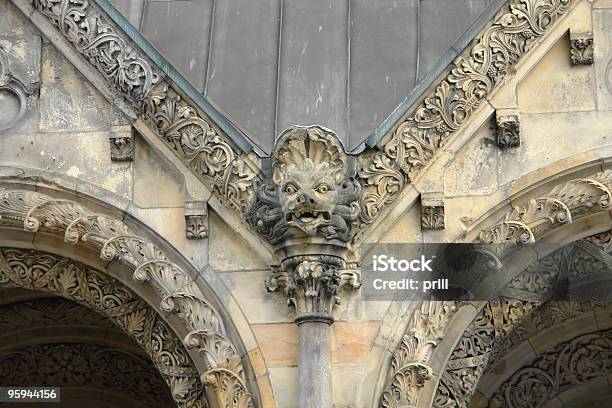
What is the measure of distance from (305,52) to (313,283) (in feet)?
8.85

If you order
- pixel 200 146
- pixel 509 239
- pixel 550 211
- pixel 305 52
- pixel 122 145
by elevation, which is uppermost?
pixel 305 52

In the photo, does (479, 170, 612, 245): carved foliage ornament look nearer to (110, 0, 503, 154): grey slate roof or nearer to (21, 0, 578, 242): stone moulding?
(21, 0, 578, 242): stone moulding

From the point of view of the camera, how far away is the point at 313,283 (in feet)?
52.7

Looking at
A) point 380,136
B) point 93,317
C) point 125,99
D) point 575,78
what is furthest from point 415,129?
point 93,317

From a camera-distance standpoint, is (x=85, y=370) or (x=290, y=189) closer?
(x=290, y=189)

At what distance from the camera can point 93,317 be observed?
19.6 meters

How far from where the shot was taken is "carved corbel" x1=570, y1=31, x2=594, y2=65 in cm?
1711

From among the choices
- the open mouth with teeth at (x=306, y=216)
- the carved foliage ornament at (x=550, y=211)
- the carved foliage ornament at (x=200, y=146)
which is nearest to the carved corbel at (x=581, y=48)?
the carved foliage ornament at (x=550, y=211)

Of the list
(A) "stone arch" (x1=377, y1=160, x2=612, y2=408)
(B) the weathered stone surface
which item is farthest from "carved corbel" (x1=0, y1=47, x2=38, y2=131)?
(A) "stone arch" (x1=377, y1=160, x2=612, y2=408)

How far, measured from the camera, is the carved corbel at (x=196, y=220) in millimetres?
16703

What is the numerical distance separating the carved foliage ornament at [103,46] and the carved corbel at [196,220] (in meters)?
1.10

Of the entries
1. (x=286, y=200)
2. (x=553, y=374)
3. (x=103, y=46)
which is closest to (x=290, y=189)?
(x=286, y=200)

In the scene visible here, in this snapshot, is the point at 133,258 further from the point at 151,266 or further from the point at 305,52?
the point at 305,52

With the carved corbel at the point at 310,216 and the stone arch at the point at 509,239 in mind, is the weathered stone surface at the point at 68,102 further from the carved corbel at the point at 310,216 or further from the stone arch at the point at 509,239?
the stone arch at the point at 509,239
